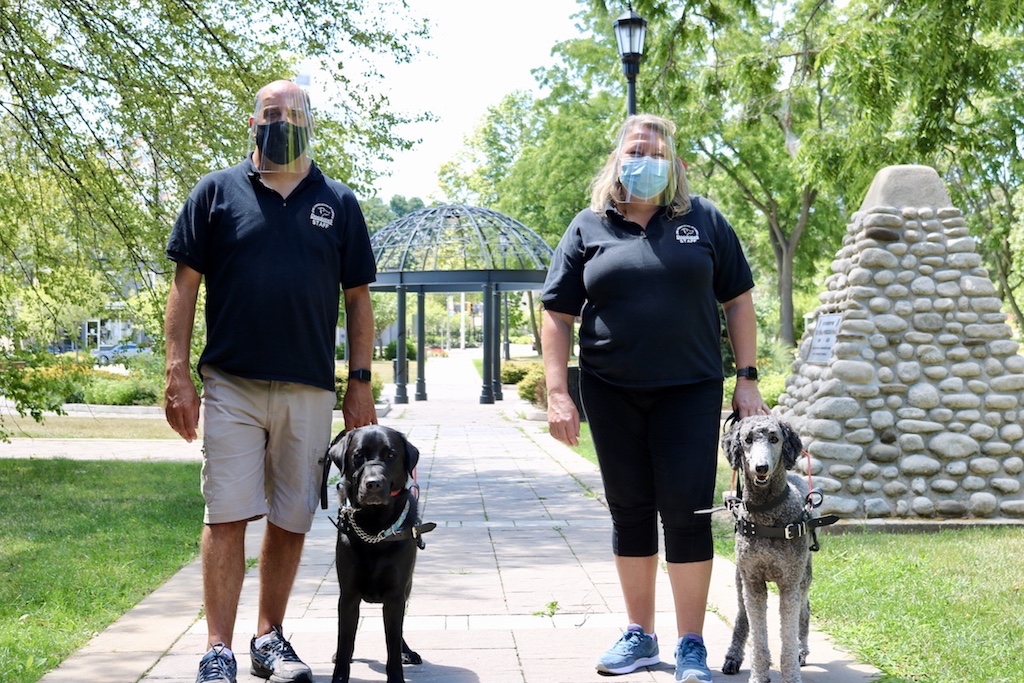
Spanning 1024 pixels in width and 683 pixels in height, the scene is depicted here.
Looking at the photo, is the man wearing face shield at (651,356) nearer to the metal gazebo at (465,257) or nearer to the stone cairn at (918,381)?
the stone cairn at (918,381)

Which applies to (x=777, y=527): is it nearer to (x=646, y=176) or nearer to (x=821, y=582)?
(x=646, y=176)

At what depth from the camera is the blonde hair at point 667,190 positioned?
4395mm

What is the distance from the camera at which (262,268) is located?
4133 millimetres

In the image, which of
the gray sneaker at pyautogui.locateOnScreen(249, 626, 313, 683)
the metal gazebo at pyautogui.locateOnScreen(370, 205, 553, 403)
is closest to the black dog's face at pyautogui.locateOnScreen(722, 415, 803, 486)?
the gray sneaker at pyautogui.locateOnScreen(249, 626, 313, 683)

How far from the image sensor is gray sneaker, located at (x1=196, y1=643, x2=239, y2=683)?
402 centimetres

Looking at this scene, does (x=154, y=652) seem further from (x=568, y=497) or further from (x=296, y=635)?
(x=568, y=497)

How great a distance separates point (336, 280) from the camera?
14.3 feet

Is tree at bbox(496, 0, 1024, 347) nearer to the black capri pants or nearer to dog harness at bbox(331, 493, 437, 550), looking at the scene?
the black capri pants

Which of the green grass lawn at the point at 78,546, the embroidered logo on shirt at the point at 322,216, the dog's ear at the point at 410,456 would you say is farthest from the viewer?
the green grass lawn at the point at 78,546

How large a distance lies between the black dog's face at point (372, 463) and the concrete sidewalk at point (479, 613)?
91 cm

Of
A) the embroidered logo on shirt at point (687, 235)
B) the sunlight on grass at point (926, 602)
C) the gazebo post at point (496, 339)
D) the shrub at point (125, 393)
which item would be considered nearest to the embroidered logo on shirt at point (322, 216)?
the embroidered logo on shirt at point (687, 235)

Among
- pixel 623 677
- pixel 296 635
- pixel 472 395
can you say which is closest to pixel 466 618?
pixel 296 635

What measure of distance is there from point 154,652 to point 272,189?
216cm

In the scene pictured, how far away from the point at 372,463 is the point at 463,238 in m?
24.2
